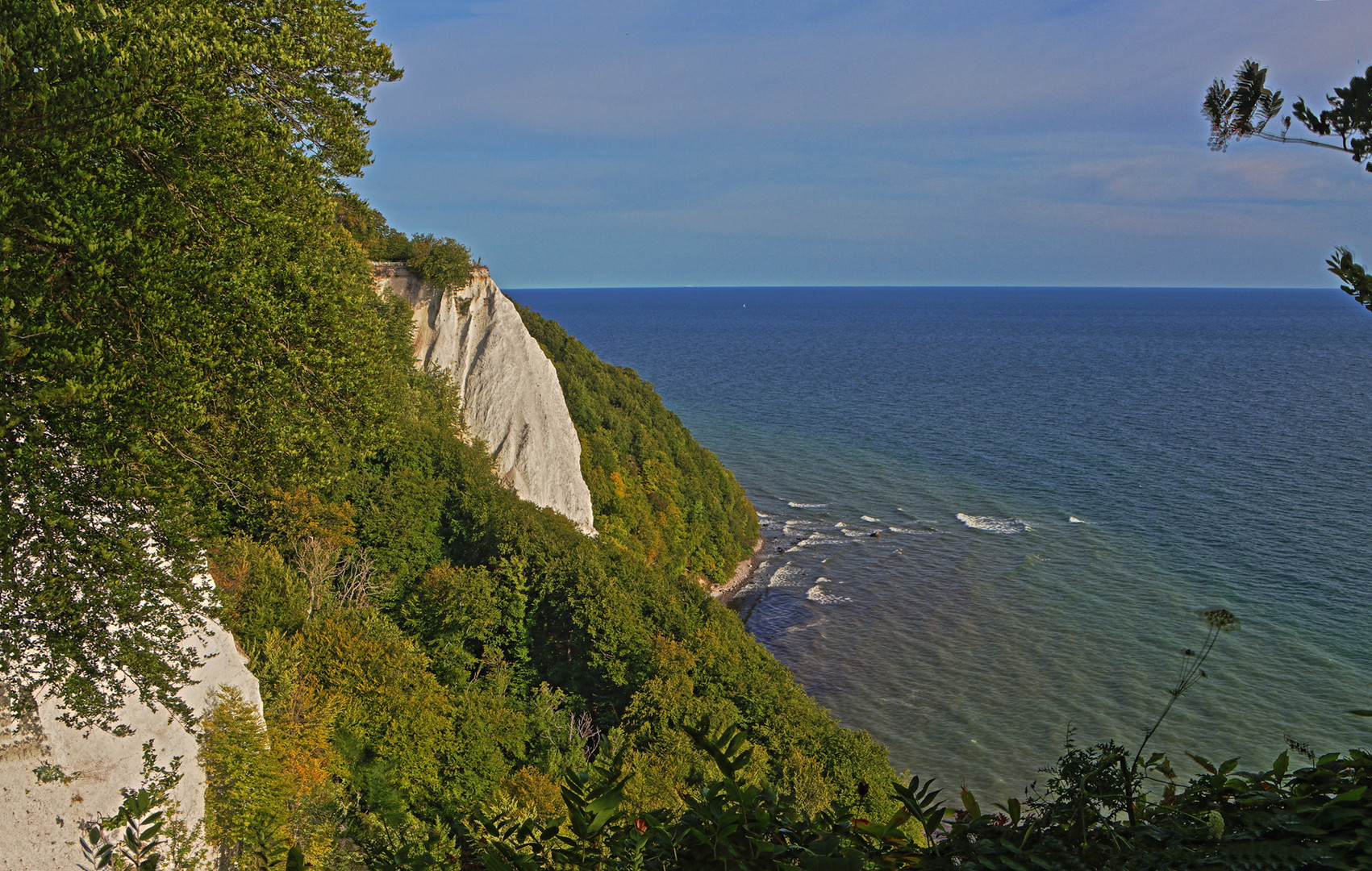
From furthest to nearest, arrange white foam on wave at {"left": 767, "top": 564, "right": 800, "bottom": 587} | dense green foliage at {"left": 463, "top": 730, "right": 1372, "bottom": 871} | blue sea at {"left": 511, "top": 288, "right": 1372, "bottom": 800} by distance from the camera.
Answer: white foam on wave at {"left": 767, "top": 564, "right": 800, "bottom": 587} < blue sea at {"left": 511, "top": 288, "right": 1372, "bottom": 800} < dense green foliage at {"left": 463, "top": 730, "right": 1372, "bottom": 871}

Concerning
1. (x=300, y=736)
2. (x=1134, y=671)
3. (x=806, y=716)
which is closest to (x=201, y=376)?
(x=300, y=736)

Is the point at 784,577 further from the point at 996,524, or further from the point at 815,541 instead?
the point at 996,524

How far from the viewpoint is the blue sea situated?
37344 millimetres

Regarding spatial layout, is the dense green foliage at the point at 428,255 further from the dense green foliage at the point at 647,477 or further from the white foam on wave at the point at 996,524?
the white foam on wave at the point at 996,524

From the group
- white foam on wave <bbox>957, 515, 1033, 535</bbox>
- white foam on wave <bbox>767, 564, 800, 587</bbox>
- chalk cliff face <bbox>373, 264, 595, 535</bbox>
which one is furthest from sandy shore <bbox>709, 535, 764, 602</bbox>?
white foam on wave <bbox>957, 515, 1033, 535</bbox>

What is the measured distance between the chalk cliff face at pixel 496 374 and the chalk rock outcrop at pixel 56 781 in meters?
29.2

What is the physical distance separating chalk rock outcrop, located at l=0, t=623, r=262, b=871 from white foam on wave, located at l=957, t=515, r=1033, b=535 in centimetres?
Answer: 5508

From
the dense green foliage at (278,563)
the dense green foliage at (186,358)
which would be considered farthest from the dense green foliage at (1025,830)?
the dense green foliage at (186,358)

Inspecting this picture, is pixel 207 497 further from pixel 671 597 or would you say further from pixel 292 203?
pixel 671 597

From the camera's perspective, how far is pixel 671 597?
1416 inches

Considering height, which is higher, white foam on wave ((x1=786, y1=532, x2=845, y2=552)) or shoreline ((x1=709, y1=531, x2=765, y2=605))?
white foam on wave ((x1=786, y1=532, x2=845, y2=552))

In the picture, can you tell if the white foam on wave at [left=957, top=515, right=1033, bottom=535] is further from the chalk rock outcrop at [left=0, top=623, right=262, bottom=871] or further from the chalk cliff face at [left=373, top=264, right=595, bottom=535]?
the chalk rock outcrop at [left=0, top=623, right=262, bottom=871]

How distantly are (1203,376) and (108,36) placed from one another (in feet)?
481

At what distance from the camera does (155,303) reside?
8680mm
